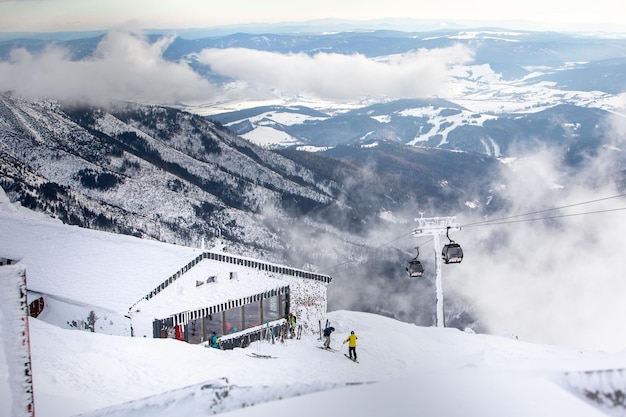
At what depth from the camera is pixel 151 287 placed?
2516 cm

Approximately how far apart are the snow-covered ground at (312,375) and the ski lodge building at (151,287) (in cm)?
47

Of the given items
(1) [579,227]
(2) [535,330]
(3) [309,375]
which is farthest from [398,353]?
(1) [579,227]

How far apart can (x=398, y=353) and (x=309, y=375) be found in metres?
6.58

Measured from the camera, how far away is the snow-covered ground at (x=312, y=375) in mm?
5703

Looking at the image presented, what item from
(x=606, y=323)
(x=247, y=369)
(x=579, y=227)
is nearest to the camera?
(x=247, y=369)

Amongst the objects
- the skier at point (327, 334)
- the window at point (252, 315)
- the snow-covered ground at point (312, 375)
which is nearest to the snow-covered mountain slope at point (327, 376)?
the snow-covered ground at point (312, 375)

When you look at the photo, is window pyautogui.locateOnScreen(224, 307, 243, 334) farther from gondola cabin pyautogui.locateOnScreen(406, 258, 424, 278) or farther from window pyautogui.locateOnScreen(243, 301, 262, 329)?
gondola cabin pyautogui.locateOnScreen(406, 258, 424, 278)

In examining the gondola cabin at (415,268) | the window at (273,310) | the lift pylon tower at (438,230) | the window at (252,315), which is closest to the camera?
the gondola cabin at (415,268)

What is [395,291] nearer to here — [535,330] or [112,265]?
[535,330]

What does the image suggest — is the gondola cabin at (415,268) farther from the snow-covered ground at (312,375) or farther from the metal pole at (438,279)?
the snow-covered ground at (312,375)

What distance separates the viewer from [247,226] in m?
100

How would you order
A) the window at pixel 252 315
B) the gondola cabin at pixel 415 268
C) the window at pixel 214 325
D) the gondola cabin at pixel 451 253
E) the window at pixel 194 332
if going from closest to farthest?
the gondola cabin at pixel 451 253 → the window at pixel 194 332 → the gondola cabin at pixel 415 268 → the window at pixel 214 325 → the window at pixel 252 315

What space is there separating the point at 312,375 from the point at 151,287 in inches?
311

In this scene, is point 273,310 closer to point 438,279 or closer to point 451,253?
point 438,279
